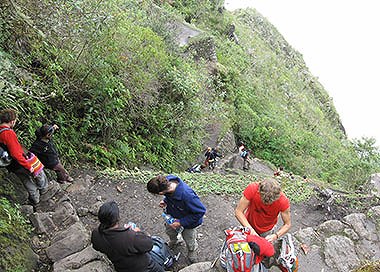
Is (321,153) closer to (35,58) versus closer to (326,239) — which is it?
(326,239)

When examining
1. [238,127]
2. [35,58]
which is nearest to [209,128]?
[238,127]

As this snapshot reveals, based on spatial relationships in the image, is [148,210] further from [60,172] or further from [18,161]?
[18,161]

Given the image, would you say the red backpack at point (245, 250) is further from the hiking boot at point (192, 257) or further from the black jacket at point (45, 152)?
the black jacket at point (45, 152)

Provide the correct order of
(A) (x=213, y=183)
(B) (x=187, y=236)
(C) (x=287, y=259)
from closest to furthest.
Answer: (C) (x=287, y=259) < (B) (x=187, y=236) < (A) (x=213, y=183)

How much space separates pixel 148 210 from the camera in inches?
296

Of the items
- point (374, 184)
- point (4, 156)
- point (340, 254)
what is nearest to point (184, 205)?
point (4, 156)

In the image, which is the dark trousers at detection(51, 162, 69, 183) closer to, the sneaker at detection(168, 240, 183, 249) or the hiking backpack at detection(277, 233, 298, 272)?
the sneaker at detection(168, 240, 183, 249)

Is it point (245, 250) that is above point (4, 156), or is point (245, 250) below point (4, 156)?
above

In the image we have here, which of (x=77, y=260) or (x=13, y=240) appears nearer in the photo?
(x=77, y=260)

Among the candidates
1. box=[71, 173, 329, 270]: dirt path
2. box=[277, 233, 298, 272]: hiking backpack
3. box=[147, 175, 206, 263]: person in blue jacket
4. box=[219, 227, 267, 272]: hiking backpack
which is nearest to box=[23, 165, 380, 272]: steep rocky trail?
box=[71, 173, 329, 270]: dirt path

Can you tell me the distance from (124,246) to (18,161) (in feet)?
8.38

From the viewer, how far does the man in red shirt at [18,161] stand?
5.39 m

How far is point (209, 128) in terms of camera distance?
16406 mm

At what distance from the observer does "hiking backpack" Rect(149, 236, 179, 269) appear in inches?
206
